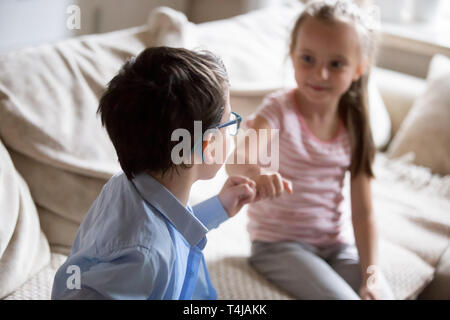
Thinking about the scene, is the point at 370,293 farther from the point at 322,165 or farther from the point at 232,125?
the point at 232,125

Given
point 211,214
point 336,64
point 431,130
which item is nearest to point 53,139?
point 211,214

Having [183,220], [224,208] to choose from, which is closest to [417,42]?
[224,208]

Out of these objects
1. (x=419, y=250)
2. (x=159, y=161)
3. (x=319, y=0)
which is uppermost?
(x=319, y=0)

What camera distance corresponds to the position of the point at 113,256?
30.9 inches

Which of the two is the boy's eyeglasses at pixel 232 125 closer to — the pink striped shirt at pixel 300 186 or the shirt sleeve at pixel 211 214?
the shirt sleeve at pixel 211 214

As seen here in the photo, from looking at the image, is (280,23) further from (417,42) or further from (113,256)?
(113,256)

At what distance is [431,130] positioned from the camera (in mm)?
1969

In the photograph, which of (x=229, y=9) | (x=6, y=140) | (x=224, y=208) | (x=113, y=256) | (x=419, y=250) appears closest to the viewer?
(x=113, y=256)

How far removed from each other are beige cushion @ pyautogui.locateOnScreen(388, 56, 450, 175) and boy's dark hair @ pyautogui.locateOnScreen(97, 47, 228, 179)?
1.35 m

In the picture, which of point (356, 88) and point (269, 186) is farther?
point (356, 88)

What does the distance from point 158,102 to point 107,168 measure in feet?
1.83

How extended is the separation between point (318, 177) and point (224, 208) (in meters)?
0.45

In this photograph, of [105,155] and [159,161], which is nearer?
[159,161]

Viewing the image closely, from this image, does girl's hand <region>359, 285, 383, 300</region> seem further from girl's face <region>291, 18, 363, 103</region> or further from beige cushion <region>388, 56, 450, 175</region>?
beige cushion <region>388, 56, 450, 175</region>
